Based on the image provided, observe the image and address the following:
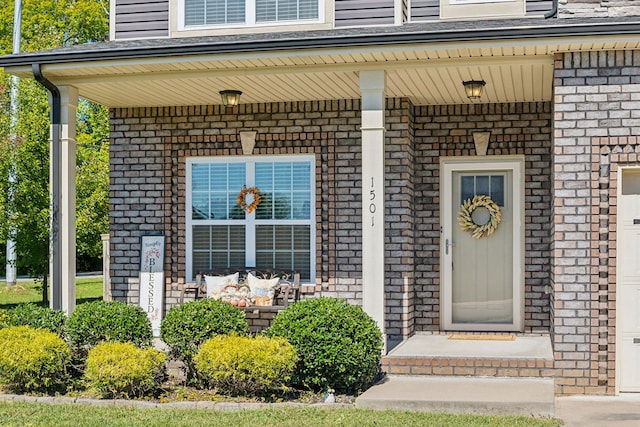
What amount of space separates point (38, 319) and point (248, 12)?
14.4ft

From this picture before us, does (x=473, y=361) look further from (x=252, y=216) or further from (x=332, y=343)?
(x=252, y=216)

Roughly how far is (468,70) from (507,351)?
293 centimetres

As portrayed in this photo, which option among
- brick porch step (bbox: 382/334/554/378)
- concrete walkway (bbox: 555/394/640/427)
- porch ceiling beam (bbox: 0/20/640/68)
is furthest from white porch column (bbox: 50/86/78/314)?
concrete walkway (bbox: 555/394/640/427)

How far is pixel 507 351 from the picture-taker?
9.45 metres

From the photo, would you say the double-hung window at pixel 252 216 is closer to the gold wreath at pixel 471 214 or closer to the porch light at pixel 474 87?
the gold wreath at pixel 471 214

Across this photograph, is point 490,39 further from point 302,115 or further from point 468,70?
point 302,115

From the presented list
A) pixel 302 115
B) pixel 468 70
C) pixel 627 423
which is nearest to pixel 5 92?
pixel 302 115

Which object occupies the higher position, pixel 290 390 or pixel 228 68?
pixel 228 68

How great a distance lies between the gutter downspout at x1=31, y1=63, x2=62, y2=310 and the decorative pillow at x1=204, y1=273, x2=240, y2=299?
1983 millimetres

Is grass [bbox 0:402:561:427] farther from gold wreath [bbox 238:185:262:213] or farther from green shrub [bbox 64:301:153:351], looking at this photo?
gold wreath [bbox 238:185:262:213]

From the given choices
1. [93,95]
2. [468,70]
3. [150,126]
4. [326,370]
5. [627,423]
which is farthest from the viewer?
[150,126]

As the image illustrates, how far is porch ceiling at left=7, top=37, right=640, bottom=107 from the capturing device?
8664 mm

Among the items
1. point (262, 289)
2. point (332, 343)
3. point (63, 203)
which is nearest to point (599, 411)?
point (332, 343)

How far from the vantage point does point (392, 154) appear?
10.7 meters
